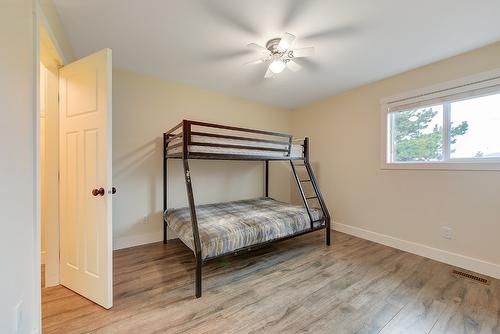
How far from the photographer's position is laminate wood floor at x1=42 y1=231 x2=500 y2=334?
4.62 feet

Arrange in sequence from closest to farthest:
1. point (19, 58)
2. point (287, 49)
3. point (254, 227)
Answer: point (19, 58)
point (287, 49)
point (254, 227)

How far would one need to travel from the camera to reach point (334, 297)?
5.63ft

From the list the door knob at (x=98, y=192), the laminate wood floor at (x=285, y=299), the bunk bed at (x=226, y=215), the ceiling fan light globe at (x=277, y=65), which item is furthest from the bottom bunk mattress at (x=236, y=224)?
the ceiling fan light globe at (x=277, y=65)

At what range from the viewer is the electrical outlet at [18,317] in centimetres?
101

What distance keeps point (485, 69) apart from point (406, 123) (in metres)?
0.85

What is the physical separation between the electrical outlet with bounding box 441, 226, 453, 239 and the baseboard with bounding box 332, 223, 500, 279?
18 cm

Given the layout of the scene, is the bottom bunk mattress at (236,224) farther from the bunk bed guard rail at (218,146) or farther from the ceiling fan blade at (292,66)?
the ceiling fan blade at (292,66)

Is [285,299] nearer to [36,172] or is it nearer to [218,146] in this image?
[218,146]

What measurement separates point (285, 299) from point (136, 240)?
217 centimetres

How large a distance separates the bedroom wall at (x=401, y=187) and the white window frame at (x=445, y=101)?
0.07 meters

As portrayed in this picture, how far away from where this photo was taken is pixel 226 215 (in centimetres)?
258

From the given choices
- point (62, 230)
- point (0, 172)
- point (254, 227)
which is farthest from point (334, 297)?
point (62, 230)

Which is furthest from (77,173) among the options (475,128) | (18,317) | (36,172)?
(475,128)

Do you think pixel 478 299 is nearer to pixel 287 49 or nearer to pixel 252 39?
pixel 287 49
